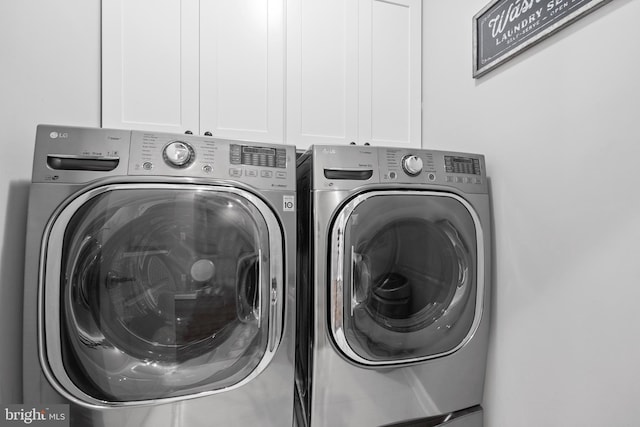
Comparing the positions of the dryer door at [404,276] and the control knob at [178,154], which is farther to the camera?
the dryer door at [404,276]

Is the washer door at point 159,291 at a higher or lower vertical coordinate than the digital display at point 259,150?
lower

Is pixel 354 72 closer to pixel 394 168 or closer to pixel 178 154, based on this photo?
pixel 394 168

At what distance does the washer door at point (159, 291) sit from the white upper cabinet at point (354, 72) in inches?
25.0

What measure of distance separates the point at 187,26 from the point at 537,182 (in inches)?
57.3

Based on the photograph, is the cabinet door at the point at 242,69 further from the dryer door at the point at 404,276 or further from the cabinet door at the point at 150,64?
the dryer door at the point at 404,276

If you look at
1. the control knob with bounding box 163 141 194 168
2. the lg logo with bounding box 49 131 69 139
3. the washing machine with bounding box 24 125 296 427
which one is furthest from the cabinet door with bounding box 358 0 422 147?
the lg logo with bounding box 49 131 69 139

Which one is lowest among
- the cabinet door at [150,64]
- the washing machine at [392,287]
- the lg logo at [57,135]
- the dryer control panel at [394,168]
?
the washing machine at [392,287]

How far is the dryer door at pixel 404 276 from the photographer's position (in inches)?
36.8

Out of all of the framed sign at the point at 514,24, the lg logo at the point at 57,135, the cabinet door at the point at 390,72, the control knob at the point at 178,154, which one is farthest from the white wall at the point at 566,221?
the lg logo at the point at 57,135

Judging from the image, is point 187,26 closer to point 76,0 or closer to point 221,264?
point 76,0

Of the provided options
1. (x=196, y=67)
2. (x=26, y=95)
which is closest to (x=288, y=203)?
(x=196, y=67)

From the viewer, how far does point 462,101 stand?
4.22ft

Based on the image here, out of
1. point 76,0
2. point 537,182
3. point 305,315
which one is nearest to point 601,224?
point 537,182

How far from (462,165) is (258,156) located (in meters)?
0.74
